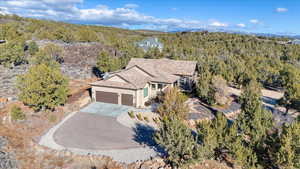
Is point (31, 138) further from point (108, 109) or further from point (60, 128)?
point (108, 109)

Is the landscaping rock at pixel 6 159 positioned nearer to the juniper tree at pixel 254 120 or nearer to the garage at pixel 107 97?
the garage at pixel 107 97

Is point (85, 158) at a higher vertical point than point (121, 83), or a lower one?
lower

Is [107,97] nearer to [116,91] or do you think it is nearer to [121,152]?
[116,91]

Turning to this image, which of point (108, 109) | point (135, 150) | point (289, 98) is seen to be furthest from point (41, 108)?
point (289, 98)

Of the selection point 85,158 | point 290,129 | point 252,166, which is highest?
point 290,129

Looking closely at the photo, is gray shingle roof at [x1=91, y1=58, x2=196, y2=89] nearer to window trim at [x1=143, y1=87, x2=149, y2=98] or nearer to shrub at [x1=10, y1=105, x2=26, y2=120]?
window trim at [x1=143, y1=87, x2=149, y2=98]

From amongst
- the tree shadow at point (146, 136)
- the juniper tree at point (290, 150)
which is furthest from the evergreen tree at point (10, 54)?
the juniper tree at point (290, 150)

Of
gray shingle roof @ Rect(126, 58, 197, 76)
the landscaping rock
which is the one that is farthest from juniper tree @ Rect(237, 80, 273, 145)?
the landscaping rock

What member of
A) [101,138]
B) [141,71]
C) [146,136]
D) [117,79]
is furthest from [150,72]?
[101,138]
